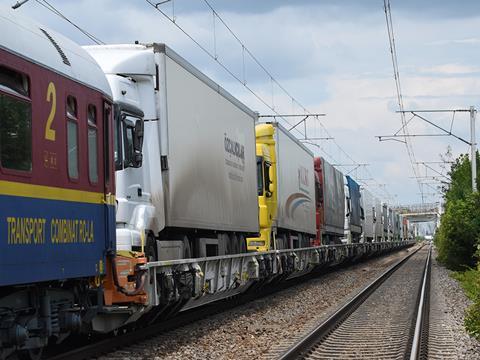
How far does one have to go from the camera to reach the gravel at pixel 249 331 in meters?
11.3

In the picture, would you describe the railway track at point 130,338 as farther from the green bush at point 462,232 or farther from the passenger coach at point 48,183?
the green bush at point 462,232

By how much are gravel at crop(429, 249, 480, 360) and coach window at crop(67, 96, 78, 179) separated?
5.16m

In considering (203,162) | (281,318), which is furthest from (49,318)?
(281,318)

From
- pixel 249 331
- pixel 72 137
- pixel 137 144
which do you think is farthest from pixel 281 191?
pixel 72 137

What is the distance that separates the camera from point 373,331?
45.4ft

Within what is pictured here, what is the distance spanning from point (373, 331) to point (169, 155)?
4.26 meters

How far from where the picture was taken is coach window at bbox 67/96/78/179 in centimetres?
899

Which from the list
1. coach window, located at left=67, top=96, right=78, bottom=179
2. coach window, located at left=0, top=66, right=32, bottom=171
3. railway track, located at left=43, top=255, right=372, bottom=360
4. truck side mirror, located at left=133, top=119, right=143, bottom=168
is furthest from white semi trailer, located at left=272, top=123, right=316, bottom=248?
coach window, located at left=0, top=66, right=32, bottom=171

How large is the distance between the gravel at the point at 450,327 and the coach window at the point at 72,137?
16.9 ft

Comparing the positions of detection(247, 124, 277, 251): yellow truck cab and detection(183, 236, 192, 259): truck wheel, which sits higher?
detection(247, 124, 277, 251): yellow truck cab

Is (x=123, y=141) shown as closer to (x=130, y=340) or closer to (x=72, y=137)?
(x=72, y=137)

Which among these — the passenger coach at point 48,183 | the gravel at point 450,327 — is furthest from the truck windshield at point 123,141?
the gravel at point 450,327

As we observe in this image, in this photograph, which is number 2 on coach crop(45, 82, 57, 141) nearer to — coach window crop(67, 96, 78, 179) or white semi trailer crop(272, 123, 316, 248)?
coach window crop(67, 96, 78, 179)

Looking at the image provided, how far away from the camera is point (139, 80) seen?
41.7 feet
